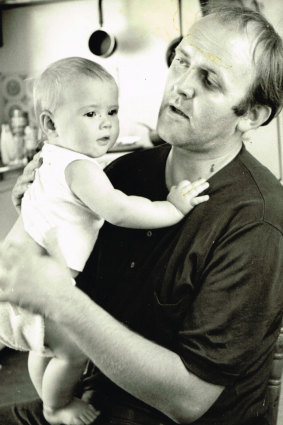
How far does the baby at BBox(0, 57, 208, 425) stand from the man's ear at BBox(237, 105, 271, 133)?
10cm

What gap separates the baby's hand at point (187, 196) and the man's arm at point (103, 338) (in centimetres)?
16

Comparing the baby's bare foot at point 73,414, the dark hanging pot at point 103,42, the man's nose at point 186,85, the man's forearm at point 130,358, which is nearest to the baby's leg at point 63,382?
the baby's bare foot at point 73,414

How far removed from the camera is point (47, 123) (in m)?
0.70

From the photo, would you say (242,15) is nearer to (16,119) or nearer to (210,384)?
(210,384)

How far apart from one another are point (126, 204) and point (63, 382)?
0.26 metres

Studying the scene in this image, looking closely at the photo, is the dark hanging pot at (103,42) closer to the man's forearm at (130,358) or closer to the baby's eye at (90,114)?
the baby's eye at (90,114)

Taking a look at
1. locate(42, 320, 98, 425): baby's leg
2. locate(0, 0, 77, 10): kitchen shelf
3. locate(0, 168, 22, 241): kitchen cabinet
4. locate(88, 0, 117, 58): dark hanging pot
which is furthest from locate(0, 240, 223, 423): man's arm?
locate(0, 0, 77, 10): kitchen shelf

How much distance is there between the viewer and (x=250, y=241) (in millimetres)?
615

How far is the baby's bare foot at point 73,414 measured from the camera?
73cm

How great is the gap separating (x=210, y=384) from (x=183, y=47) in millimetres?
416

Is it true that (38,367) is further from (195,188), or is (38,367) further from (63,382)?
(195,188)

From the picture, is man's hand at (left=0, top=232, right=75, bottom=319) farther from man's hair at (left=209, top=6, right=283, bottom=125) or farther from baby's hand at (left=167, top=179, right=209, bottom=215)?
man's hair at (left=209, top=6, right=283, bottom=125)

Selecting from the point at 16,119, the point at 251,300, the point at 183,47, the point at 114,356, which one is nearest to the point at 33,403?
the point at 114,356

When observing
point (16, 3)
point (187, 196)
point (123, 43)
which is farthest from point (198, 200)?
point (123, 43)
